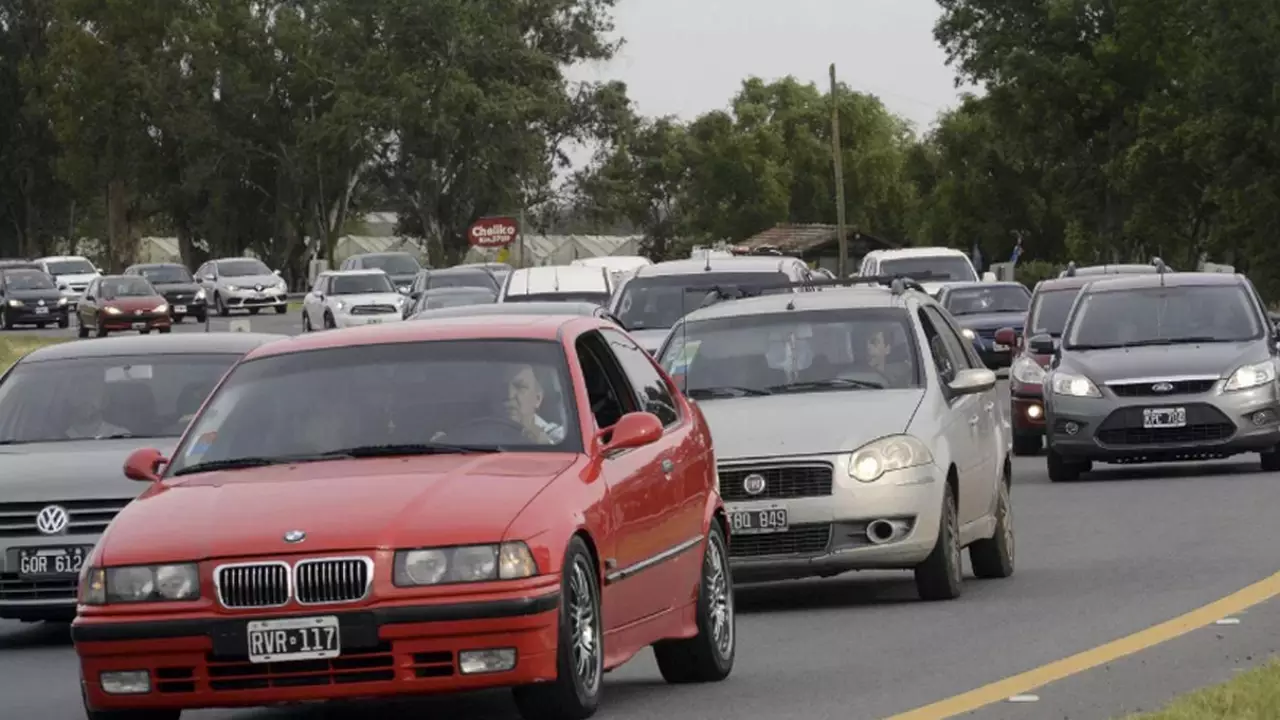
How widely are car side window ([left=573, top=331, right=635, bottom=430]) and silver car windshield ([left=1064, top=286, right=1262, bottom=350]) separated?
43.5ft

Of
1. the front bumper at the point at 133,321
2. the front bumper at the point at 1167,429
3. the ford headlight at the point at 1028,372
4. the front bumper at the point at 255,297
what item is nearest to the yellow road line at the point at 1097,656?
the front bumper at the point at 1167,429

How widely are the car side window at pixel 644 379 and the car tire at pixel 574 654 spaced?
1.56m

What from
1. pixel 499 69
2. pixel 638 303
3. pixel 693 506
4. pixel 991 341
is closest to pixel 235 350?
pixel 693 506

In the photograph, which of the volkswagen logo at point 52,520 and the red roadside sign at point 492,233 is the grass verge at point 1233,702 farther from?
the red roadside sign at point 492,233

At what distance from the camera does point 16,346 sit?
66.6 meters

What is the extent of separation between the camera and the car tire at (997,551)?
618 inches

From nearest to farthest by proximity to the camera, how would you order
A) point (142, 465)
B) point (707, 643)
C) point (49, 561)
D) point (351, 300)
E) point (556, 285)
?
point (142, 465) < point (707, 643) < point (49, 561) < point (556, 285) < point (351, 300)

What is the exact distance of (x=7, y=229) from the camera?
5492 inches

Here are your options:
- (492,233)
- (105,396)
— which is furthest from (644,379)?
(492,233)

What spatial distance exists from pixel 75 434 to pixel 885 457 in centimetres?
435

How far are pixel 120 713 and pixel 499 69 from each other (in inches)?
4158

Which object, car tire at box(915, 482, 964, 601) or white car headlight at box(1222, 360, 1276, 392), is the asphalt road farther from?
white car headlight at box(1222, 360, 1276, 392)

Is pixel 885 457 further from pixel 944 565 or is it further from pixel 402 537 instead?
pixel 402 537

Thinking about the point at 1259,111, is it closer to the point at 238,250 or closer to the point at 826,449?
the point at 238,250
